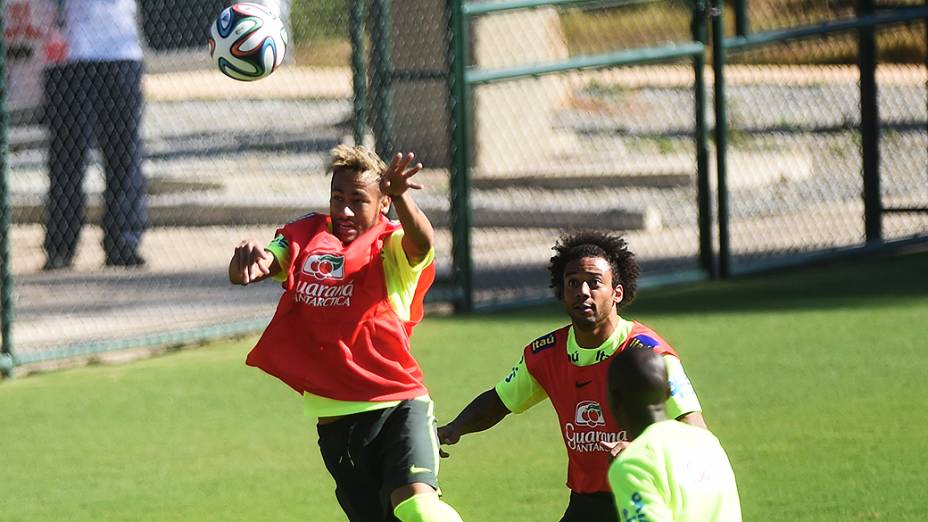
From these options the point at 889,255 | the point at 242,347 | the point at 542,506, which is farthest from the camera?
the point at 889,255

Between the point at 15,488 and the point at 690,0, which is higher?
the point at 690,0

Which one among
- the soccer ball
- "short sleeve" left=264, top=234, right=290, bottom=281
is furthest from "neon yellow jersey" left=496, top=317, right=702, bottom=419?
the soccer ball

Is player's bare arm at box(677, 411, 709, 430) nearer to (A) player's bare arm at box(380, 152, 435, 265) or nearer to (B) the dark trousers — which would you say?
(A) player's bare arm at box(380, 152, 435, 265)

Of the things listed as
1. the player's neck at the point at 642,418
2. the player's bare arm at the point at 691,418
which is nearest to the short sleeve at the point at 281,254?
the player's bare arm at the point at 691,418

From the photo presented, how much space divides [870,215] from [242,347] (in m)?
5.24

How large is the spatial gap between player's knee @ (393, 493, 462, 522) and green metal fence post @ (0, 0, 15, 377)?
167 inches

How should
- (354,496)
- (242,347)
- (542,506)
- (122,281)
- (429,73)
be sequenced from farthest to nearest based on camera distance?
(122,281), (429,73), (242,347), (542,506), (354,496)

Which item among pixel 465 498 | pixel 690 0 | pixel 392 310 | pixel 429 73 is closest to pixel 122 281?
pixel 429 73

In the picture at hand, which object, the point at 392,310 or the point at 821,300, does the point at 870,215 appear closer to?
the point at 821,300

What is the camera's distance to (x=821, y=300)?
10.4m

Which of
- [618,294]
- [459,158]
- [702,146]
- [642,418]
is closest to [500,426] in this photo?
[618,294]

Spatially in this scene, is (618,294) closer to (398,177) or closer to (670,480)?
(398,177)

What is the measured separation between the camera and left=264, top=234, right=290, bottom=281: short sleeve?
17.9 ft

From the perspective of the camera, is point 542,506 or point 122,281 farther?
point 122,281
